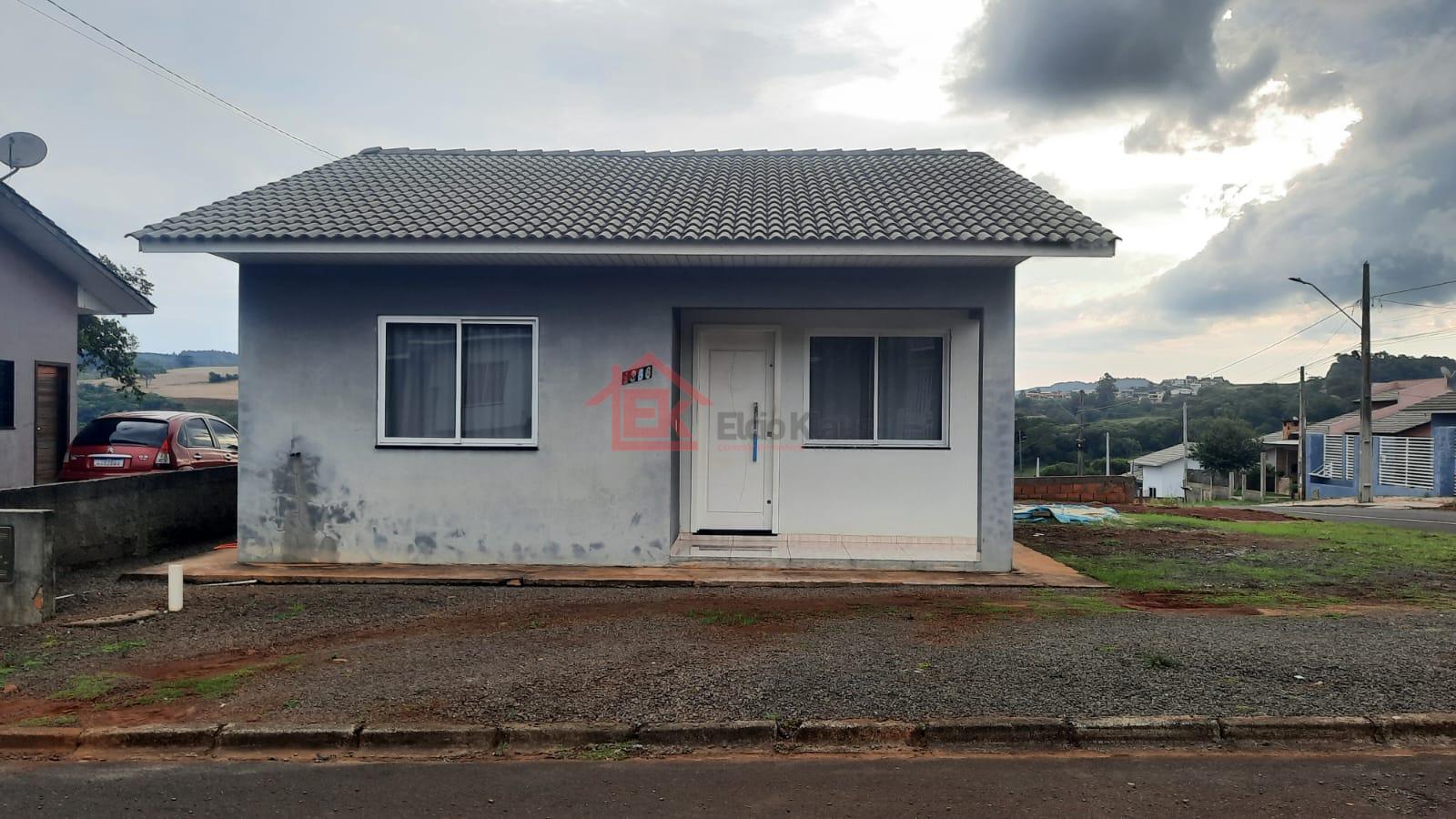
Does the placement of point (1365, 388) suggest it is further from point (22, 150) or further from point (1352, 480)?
point (22, 150)

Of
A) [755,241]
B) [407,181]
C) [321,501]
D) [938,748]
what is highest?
[407,181]

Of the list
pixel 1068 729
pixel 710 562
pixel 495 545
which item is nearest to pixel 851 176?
pixel 710 562

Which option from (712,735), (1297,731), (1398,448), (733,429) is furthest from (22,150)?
(1398,448)

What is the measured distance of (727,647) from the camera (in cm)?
658

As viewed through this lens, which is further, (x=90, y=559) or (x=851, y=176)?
(x=851, y=176)

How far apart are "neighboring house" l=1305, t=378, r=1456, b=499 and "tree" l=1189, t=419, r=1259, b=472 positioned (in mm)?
3232

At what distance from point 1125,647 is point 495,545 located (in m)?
6.05

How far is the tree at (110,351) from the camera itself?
23.9 m

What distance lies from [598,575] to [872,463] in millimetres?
3270

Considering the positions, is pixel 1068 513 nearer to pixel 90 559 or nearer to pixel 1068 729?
pixel 1068 729

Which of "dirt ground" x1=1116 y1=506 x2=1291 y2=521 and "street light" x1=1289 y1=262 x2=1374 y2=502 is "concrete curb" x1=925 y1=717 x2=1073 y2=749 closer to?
"dirt ground" x1=1116 y1=506 x2=1291 y2=521

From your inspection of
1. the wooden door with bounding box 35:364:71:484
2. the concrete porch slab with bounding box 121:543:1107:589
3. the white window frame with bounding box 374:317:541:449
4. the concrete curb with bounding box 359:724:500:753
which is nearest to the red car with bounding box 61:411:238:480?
the wooden door with bounding box 35:364:71:484

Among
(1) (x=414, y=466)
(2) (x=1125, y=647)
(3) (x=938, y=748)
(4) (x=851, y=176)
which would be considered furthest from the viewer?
(4) (x=851, y=176)

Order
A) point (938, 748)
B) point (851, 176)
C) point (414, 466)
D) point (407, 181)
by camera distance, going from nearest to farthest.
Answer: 1. point (938, 748)
2. point (414, 466)
3. point (407, 181)
4. point (851, 176)
